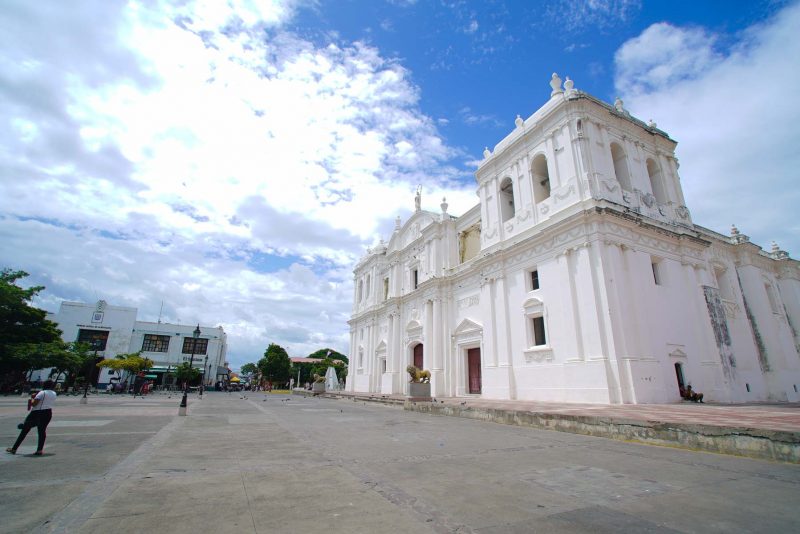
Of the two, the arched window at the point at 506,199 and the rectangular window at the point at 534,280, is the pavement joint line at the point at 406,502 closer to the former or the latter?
the rectangular window at the point at 534,280

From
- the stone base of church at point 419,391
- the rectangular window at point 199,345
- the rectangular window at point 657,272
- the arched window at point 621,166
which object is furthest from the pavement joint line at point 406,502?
the rectangular window at point 199,345

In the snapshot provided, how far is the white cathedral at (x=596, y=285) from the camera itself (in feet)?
48.4

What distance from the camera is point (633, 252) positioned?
51.6ft

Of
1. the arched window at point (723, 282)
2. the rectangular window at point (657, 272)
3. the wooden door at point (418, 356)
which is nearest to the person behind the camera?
the rectangular window at point (657, 272)

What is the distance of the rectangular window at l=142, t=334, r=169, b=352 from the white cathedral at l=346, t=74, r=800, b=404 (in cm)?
4036

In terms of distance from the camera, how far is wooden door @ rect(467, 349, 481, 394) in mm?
21188

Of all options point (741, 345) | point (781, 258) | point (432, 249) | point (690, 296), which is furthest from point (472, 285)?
point (781, 258)

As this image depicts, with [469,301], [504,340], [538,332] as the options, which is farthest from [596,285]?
[469,301]

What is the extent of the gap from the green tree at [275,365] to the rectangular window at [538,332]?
4942cm

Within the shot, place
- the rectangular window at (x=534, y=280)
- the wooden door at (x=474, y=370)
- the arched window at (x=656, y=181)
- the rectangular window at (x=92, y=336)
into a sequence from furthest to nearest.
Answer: the rectangular window at (x=92, y=336)
the wooden door at (x=474, y=370)
the arched window at (x=656, y=181)
the rectangular window at (x=534, y=280)

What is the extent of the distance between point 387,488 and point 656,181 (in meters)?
22.4

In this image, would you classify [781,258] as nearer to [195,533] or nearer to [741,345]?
[741,345]

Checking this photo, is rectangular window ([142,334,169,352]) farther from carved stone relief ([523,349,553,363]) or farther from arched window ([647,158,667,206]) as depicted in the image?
arched window ([647,158,667,206])

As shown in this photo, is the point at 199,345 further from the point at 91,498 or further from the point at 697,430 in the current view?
the point at 697,430
